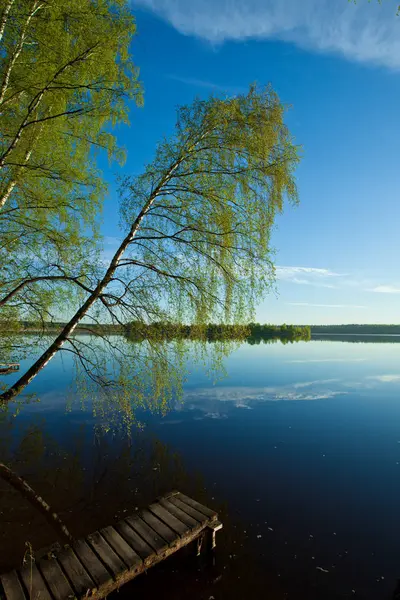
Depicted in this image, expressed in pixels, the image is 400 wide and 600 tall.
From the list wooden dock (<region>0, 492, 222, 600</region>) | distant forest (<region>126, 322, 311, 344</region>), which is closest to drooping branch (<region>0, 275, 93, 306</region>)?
distant forest (<region>126, 322, 311, 344</region>)

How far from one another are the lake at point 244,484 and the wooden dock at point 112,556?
2.97ft

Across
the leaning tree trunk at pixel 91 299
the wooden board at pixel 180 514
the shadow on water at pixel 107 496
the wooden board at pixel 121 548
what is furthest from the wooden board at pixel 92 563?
the leaning tree trunk at pixel 91 299

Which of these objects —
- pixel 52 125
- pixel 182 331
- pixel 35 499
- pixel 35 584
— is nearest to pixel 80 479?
pixel 35 499

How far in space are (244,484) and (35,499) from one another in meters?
6.09

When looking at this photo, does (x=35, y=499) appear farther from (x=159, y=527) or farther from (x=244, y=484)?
(x=244, y=484)

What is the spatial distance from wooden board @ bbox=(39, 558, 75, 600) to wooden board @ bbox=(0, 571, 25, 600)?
33 cm

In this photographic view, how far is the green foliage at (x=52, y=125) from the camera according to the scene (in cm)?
661

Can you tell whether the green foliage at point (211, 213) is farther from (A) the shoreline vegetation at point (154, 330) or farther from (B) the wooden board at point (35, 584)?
(B) the wooden board at point (35, 584)

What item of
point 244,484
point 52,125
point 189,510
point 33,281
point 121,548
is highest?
point 52,125

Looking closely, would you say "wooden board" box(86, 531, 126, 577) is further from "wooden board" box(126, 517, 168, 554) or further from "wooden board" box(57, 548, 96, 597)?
"wooden board" box(126, 517, 168, 554)

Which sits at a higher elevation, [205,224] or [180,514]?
[205,224]

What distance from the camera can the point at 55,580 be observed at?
475cm

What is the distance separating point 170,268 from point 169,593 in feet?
20.8

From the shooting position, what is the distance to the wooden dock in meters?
4.60
